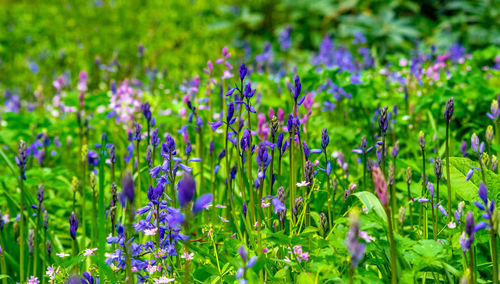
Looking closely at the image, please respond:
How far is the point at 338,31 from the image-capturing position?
8.00 m

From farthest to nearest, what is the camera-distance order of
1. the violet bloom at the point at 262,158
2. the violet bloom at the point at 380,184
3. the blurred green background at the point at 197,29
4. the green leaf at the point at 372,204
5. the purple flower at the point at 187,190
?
the blurred green background at the point at 197,29
the violet bloom at the point at 262,158
the green leaf at the point at 372,204
the violet bloom at the point at 380,184
the purple flower at the point at 187,190

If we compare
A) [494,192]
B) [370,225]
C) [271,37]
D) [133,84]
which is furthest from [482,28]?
[370,225]

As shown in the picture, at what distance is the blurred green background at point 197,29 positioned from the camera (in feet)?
24.5

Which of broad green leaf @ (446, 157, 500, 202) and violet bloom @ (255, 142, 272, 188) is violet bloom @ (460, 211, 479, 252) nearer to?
broad green leaf @ (446, 157, 500, 202)

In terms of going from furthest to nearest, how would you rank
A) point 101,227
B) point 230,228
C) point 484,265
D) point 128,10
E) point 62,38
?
point 128,10
point 62,38
point 230,228
point 484,265
point 101,227

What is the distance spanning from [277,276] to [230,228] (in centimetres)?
62

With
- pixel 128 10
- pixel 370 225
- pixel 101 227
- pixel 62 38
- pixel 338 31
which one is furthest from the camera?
pixel 128 10

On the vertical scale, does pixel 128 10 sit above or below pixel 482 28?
above

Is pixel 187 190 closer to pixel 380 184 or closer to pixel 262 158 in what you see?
pixel 380 184

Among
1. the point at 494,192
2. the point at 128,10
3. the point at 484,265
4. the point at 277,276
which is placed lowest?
the point at 484,265

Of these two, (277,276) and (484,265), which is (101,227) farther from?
(484,265)

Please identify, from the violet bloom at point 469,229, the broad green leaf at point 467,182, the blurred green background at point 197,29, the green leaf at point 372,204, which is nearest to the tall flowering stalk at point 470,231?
the violet bloom at point 469,229

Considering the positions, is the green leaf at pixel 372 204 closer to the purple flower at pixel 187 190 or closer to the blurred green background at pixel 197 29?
the purple flower at pixel 187 190

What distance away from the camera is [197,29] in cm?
916
